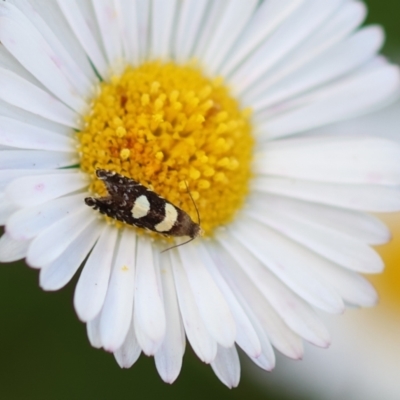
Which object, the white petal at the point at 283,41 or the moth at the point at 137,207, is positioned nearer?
the moth at the point at 137,207

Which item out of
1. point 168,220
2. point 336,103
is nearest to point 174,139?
point 168,220

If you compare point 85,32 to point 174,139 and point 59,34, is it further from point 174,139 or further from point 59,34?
point 174,139

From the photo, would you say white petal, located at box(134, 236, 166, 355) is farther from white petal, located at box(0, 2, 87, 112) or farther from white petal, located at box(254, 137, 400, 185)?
white petal, located at box(254, 137, 400, 185)

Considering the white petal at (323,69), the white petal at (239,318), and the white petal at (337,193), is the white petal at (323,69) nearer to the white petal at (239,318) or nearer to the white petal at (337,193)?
the white petal at (337,193)

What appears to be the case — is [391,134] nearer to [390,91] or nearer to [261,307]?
[390,91]

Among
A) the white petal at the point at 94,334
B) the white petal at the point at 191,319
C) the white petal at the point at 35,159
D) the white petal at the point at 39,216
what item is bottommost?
the white petal at the point at 94,334

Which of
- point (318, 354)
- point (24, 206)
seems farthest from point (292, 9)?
point (318, 354)

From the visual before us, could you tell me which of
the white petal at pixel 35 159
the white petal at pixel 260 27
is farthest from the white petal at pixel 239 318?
the white petal at pixel 260 27
